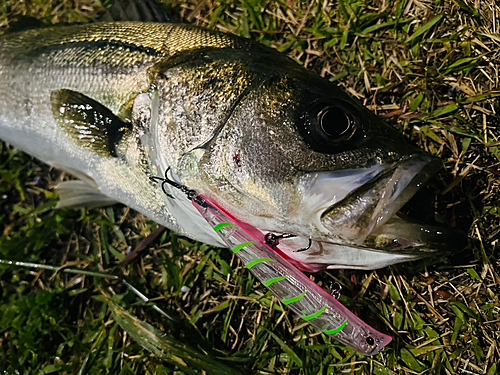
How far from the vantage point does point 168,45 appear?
179 centimetres

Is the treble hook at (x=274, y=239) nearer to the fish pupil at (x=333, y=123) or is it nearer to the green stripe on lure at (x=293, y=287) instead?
the green stripe on lure at (x=293, y=287)

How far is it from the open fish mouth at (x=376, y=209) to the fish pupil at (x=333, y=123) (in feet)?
0.51

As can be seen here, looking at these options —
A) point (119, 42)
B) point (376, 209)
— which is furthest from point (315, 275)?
point (119, 42)

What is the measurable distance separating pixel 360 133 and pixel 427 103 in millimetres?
906

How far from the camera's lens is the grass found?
6.13 feet

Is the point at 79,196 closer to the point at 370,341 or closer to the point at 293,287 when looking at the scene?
the point at 293,287

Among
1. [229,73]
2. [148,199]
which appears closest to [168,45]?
[229,73]

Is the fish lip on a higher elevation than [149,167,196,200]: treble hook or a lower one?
higher

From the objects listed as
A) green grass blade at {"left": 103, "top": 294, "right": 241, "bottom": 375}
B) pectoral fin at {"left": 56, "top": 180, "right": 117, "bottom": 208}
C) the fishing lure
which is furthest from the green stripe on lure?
pectoral fin at {"left": 56, "top": 180, "right": 117, "bottom": 208}

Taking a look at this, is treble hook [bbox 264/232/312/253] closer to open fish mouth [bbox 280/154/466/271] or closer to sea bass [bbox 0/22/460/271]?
sea bass [bbox 0/22/460/271]

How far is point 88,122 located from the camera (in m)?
1.89

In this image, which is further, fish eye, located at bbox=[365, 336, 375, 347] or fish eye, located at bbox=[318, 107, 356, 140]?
fish eye, located at bbox=[365, 336, 375, 347]

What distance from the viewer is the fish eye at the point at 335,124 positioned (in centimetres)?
137

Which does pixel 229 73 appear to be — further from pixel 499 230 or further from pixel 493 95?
pixel 499 230
